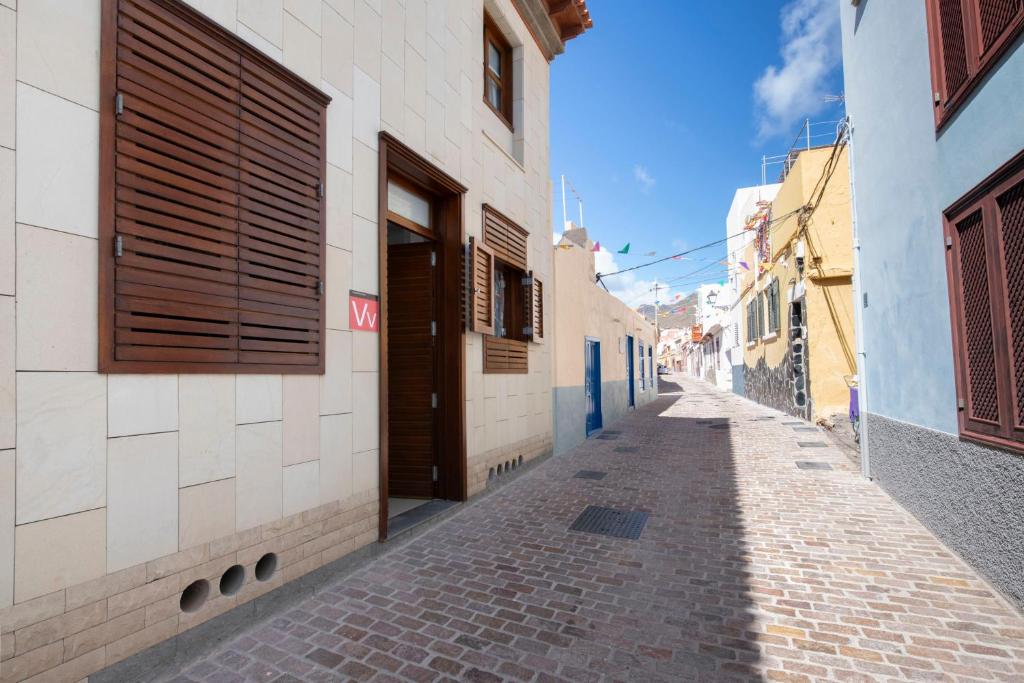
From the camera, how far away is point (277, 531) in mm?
3121

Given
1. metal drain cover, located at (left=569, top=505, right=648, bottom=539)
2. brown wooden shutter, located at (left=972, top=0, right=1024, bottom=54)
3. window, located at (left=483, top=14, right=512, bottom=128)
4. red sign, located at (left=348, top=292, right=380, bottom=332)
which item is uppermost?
window, located at (left=483, top=14, right=512, bottom=128)

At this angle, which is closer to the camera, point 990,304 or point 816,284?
point 990,304

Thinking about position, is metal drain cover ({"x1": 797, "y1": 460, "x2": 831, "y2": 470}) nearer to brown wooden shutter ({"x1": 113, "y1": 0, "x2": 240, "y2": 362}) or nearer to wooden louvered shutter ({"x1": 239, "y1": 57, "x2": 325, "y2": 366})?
wooden louvered shutter ({"x1": 239, "y1": 57, "x2": 325, "y2": 366})

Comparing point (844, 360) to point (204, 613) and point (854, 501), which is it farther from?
point (204, 613)

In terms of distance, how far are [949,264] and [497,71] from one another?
5.84m

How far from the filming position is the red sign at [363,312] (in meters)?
3.79

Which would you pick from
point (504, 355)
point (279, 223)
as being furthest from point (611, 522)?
point (279, 223)

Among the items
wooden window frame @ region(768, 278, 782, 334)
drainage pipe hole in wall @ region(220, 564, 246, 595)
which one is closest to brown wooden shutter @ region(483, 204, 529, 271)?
drainage pipe hole in wall @ region(220, 564, 246, 595)

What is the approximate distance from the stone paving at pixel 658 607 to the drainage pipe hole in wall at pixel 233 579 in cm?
26

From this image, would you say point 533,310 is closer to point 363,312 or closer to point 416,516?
point 416,516

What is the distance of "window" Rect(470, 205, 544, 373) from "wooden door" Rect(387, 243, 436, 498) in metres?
0.54

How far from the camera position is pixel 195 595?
2.71m

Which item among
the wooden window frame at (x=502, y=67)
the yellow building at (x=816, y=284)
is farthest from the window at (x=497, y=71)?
the yellow building at (x=816, y=284)

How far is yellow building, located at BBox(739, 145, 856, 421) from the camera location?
10.4 m
